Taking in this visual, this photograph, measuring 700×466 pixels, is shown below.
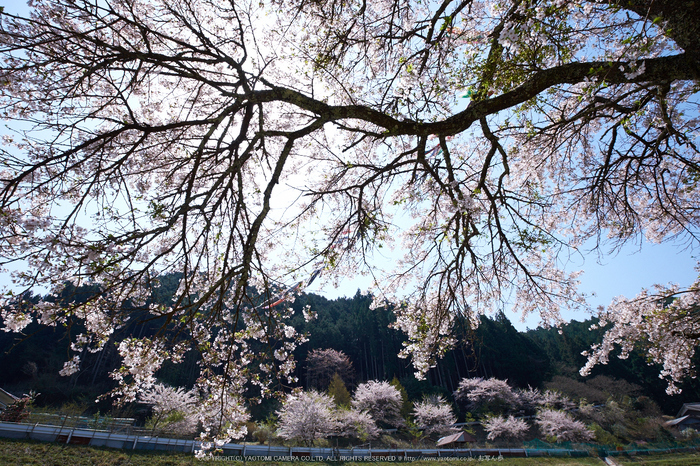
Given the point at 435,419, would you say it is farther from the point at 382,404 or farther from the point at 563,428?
the point at 563,428

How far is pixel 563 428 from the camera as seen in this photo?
20.0 metres

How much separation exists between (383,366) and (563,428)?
67.4 ft

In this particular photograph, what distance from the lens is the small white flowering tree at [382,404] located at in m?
22.5

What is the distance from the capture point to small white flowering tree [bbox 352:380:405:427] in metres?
22.5

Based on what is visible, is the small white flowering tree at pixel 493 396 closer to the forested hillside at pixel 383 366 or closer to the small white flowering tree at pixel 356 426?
the forested hillside at pixel 383 366

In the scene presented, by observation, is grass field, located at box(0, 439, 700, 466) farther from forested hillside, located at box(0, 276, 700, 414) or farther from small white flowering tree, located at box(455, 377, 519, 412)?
small white flowering tree, located at box(455, 377, 519, 412)

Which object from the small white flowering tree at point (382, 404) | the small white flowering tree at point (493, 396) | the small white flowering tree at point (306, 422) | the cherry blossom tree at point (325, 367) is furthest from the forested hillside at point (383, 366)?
the small white flowering tree at point (306, 422)

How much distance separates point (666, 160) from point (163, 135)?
24.0ft

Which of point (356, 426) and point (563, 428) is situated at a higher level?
point (356, 426)

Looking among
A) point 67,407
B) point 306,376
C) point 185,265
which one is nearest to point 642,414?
point 306,376

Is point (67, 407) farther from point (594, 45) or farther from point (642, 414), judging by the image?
point (642, 414)

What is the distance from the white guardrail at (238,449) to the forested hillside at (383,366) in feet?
25.6

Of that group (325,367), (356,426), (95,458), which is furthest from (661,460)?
(95,458)

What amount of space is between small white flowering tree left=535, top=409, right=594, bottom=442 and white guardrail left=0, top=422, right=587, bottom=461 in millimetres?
3154
